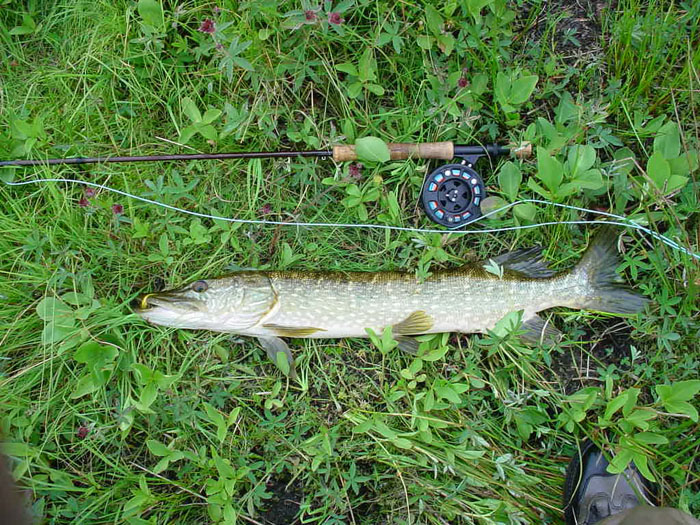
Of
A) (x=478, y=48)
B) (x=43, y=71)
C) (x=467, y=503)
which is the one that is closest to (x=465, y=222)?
(x=478, y=48)

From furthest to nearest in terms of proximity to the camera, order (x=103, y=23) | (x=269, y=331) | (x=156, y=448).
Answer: (x=103, y=23), (x=269, y=331), (x=156, y=448)

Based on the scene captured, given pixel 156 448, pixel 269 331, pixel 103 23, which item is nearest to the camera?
pixel 156 448

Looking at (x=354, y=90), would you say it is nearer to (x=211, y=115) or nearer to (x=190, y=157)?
(x=211, y=115)

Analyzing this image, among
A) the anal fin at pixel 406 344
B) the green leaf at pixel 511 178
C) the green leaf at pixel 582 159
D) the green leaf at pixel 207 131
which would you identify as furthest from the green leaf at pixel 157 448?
the green leaf at pixel 582 159

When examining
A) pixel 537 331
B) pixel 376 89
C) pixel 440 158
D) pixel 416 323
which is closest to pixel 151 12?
pixel 376 89

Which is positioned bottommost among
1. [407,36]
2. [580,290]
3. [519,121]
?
[580,290]

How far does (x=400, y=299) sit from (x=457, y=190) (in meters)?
0.53

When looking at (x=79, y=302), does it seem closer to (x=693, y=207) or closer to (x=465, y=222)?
(x=465, y=222)

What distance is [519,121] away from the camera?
2.09 m

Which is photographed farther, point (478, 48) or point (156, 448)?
point (478, 48)

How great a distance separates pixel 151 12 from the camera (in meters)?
2.10

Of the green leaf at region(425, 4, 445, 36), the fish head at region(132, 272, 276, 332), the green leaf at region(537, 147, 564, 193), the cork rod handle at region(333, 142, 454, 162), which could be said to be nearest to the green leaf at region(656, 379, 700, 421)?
the green leaf at region(537, 147, 564, 193)

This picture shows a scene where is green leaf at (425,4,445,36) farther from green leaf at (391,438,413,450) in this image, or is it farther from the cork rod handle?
green leaf at (391,438,413,450)

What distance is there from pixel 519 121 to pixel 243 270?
133cm
